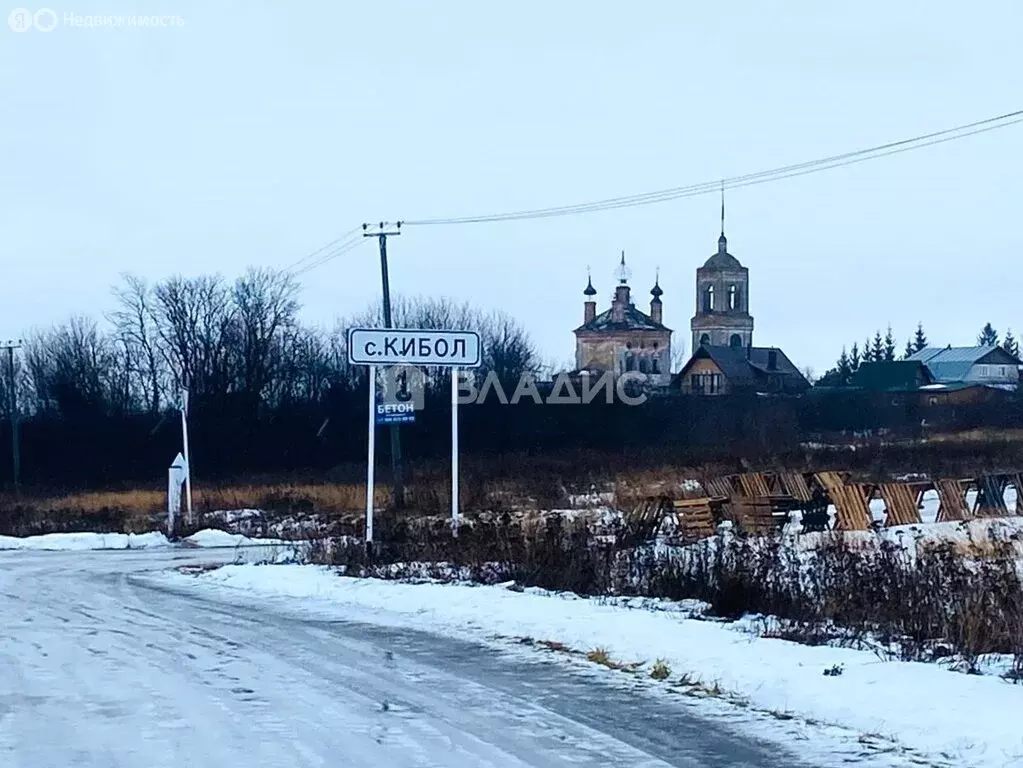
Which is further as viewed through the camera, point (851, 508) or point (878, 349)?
point (878, 349)

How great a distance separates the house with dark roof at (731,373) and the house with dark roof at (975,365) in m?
13.2

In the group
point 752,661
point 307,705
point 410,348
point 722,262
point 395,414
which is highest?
point 722,262

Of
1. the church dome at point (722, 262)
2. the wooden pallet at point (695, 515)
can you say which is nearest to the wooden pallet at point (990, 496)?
the wooden pallet at point (695, 515)

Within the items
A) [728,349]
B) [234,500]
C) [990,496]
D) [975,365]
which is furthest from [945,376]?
[990,496]

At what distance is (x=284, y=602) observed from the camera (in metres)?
17.0

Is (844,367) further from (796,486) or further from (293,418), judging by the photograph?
(796,486)

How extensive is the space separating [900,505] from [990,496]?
2.20 metres

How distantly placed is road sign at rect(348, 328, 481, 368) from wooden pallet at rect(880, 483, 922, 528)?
35.1 ft

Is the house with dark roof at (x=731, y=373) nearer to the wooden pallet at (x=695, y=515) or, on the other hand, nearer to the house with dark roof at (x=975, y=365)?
the house with dark roof at (x=975, y=365)

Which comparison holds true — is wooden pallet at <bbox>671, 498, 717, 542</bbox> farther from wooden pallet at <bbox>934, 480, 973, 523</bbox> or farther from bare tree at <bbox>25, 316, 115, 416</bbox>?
bare tree at <bbox>25, 316, 115, 416</bbox>

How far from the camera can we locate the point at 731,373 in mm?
104438

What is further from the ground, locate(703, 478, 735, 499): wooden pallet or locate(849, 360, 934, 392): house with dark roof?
locate(849, 360, 934, 392): house with dark roof

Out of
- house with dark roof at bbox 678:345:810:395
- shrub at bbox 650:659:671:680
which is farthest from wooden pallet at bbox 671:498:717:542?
house with dark roof at bbox 678:345:810:395

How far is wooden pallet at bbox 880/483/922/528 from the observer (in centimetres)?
2834
